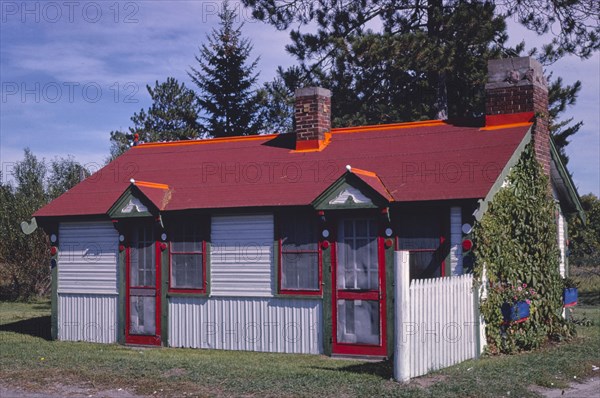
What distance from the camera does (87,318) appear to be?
1667 centimetres

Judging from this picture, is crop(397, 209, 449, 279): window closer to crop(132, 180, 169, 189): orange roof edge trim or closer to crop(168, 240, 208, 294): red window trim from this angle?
crop(168, 240, 208, 294): red window trim

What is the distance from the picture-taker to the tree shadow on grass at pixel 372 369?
1103 centimetres

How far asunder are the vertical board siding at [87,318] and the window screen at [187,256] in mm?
1669

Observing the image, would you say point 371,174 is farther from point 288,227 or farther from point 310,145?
point 310,145

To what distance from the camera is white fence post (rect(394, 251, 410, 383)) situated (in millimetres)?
10508

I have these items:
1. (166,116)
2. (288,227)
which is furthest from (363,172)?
(166,116)

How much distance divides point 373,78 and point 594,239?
1013cm

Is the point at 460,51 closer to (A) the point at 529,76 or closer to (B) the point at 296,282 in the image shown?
(A) the point at 529,76

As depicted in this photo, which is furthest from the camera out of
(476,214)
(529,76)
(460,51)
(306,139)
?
(460,51)

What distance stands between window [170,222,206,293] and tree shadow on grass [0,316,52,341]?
3.80m

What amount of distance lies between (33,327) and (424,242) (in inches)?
428

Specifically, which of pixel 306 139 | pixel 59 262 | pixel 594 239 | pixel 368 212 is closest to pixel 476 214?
pixel 368 212

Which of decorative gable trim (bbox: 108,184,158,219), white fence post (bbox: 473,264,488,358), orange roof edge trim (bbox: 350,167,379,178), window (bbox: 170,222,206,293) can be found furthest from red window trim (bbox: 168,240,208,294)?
white fence post (bbox: 473,264,488,358)

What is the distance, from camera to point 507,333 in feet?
45.2
